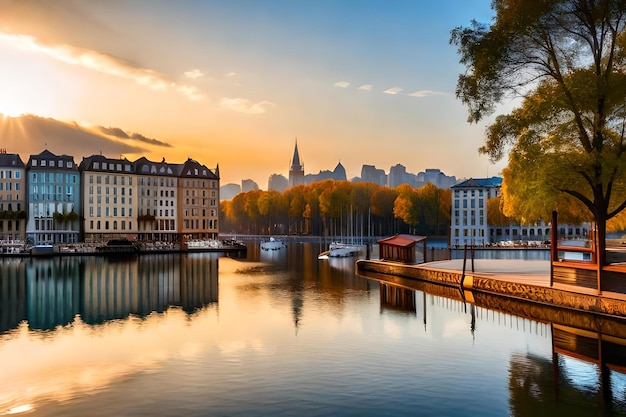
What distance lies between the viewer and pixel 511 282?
42375mm

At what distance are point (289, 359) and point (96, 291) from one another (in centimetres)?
3374

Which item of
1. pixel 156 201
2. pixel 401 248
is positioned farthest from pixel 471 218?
pixel 401 248

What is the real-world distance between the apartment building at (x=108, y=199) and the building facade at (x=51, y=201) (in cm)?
264

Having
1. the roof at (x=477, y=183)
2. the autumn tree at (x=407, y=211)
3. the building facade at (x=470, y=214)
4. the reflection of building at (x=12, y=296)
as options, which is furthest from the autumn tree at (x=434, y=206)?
the reflection of building at (x=12, y=296)

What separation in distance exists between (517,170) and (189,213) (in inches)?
4708

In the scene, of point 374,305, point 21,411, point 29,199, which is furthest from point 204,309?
point 29,199

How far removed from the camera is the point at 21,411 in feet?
65.8

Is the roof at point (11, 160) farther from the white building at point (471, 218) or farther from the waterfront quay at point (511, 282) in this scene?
the white building at point (471, 218)

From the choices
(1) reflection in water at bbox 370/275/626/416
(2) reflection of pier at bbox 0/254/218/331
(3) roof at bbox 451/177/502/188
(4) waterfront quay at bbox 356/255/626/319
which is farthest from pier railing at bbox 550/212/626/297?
(3) roof at bbox 451/177/502/188

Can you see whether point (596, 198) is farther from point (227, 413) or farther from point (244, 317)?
point (227, 413)

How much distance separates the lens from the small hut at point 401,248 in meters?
67.9

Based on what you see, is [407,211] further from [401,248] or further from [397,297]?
[397,297]

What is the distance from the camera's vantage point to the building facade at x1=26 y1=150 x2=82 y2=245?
125312mm

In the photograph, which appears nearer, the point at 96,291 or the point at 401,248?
the point at 96,291
